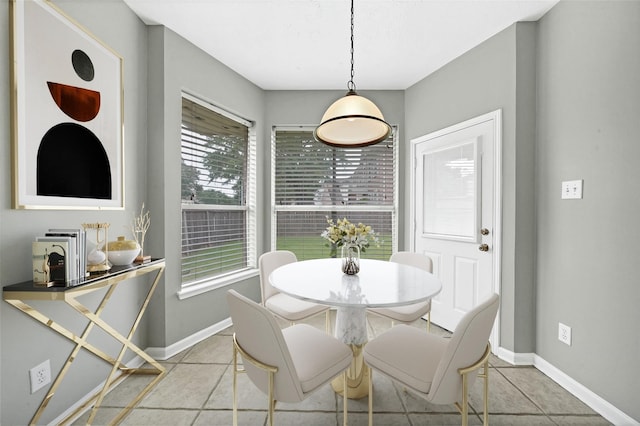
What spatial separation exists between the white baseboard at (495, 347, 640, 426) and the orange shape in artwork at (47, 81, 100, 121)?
11.6ft

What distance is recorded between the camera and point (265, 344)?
45.8 inches

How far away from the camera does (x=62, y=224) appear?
63.9 inches

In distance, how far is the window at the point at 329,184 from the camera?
346 centimetres

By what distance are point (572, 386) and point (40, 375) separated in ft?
10.7

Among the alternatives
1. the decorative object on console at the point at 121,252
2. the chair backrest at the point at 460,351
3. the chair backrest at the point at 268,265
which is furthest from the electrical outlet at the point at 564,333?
the decorative object on console at the point at 121,252

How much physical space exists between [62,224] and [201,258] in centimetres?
122

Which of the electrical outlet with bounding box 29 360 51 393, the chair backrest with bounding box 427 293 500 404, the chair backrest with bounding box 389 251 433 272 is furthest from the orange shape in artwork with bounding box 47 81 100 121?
the chair backrest with bounding box 389 251 433 272

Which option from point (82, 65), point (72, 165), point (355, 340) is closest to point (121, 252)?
point (72, 165)

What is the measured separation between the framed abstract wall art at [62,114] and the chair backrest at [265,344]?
1259mm

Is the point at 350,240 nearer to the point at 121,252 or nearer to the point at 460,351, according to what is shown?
the point at 460,351

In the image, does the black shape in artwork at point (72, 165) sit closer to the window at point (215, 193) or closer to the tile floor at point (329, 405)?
the window at point (215, 193)

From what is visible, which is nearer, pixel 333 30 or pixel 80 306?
pixel 80 306

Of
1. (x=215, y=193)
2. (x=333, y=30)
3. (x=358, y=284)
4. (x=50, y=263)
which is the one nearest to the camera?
(x=50, y=263)

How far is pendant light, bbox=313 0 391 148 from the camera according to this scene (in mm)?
1700
